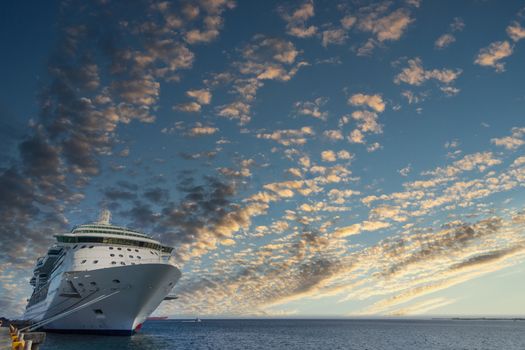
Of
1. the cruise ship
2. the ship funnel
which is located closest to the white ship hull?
the cruise ship

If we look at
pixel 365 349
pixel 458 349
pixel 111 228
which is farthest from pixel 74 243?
pixel 458 349

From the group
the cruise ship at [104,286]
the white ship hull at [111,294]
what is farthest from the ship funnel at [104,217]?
the white ship hull at [111,294]

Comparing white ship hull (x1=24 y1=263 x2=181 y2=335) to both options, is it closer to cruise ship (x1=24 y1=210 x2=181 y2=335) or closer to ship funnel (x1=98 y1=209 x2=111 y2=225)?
cruise ship (x1=24 y1=210 x2=181 y2=335)

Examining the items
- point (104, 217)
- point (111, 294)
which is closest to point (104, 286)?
point (111, 294)

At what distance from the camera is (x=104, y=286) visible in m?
47.1

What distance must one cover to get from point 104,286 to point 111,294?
4.82ft

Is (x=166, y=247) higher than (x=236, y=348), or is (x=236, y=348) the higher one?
(x=166, y=247)

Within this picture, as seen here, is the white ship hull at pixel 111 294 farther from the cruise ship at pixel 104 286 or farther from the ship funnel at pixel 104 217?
the ship funnel at pixel 104 217

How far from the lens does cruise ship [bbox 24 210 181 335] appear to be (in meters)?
47.1

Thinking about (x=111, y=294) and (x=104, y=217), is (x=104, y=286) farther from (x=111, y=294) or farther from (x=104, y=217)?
(x=104, y=217)

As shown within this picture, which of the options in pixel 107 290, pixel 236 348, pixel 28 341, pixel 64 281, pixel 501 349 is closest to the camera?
pixel 28 341

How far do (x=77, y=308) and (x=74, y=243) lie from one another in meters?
12.3

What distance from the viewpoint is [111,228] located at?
226ft

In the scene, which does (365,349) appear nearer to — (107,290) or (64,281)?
(107,290)
